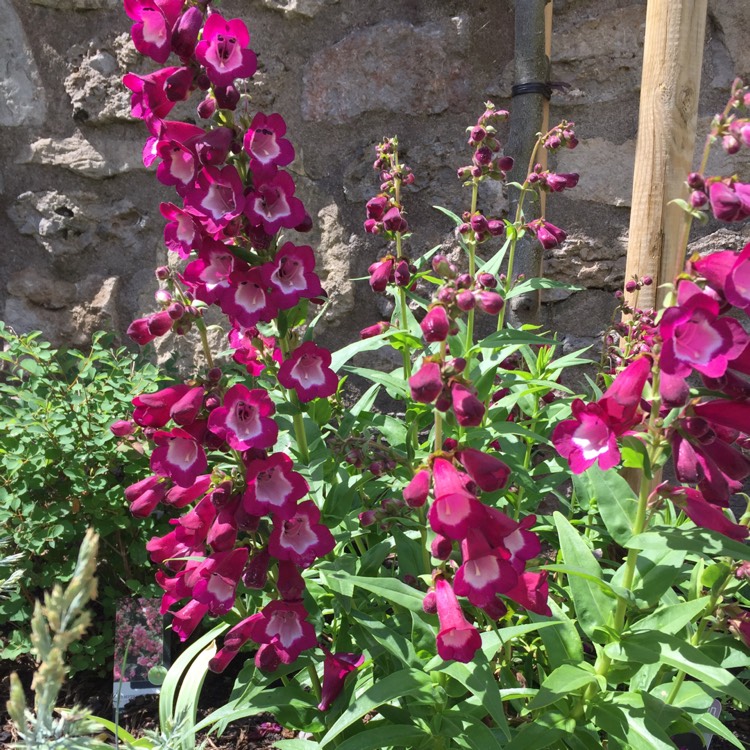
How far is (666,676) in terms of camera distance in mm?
1740

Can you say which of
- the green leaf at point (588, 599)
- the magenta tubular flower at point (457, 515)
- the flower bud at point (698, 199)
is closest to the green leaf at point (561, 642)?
the green leaf at point (588, 599)

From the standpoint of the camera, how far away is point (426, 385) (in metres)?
1.23

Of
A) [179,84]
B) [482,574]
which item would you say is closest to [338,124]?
[179,84]

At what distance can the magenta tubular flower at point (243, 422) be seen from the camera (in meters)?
1.38

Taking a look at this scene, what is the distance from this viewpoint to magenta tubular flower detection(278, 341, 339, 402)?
5.05 ft

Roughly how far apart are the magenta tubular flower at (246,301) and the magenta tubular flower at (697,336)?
72cm

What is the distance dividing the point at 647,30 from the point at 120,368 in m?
1.93

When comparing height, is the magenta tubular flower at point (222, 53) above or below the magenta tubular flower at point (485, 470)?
above

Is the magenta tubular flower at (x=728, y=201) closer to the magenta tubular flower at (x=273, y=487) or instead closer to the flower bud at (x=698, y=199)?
the flower bud at (x=698, y=199)

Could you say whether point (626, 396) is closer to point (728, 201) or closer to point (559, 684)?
point (728, 201)

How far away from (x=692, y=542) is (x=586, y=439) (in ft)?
0.80

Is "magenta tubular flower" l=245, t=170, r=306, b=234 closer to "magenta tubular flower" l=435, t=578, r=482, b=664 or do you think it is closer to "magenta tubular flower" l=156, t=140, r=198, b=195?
"magenta tubular flower" l=156, t=140, r=198, b=195

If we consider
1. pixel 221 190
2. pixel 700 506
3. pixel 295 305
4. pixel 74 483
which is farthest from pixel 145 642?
pixel 700 506

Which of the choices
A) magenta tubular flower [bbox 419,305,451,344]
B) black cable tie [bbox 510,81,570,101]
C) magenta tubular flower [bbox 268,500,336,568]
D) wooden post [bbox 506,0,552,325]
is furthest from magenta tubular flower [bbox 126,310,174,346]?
black cable tie [bbox 510,81,570,101]
